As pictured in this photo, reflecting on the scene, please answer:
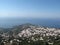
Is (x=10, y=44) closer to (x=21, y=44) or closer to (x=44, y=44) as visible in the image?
(x=21, y=44)

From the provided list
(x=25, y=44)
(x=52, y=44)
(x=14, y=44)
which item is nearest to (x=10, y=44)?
(x=14, y=44)

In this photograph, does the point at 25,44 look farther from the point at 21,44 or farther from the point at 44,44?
the point at 44,44

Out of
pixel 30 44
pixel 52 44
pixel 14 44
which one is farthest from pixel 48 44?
pixel 14 44

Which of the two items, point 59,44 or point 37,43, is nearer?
point 59,44

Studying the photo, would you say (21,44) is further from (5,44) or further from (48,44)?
(48,44)

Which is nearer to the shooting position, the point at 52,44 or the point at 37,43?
the point at 52,44

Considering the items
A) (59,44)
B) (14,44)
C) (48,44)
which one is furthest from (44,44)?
(14,44)
